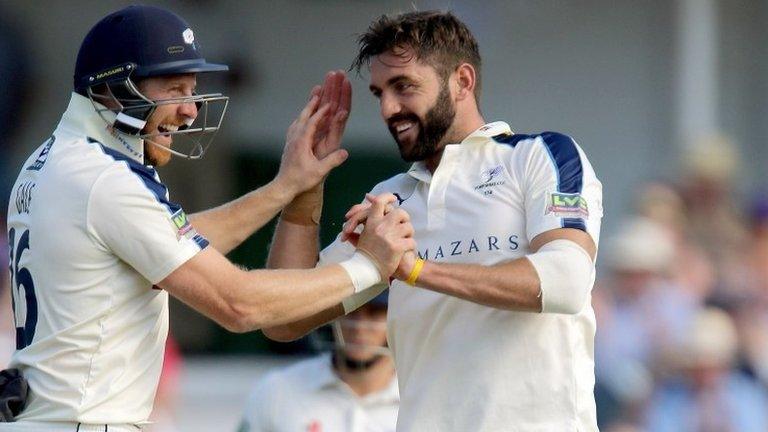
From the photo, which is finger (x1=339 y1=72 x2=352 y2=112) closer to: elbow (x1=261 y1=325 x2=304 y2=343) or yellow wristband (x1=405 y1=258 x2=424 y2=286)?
elbow (x1=261 y1=325 x2=304 y2=343)

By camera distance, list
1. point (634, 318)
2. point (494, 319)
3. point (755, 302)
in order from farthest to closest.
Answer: point (755, 302) < point (634, 318) < point (494, 319)

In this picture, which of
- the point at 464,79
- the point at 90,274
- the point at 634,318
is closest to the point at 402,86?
the point at 464,79

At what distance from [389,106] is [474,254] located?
520mm

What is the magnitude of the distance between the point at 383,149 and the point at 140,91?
6845 millimetres

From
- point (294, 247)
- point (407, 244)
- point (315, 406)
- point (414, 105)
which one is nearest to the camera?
point (407, 244)

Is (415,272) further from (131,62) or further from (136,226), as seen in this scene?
(131,62)

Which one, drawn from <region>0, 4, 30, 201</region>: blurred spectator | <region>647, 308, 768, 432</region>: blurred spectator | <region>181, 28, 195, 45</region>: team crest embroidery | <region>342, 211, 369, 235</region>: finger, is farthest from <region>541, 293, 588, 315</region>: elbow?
<region>0, 4, 30, 201</region>: blurred spectator

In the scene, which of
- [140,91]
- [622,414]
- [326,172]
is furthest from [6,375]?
[622,414]

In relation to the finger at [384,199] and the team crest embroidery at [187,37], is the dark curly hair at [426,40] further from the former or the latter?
the team crest embroidery at [187,37]

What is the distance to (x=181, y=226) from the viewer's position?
14.0 ft

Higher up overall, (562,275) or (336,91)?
(336,91)

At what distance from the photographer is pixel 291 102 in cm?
1123

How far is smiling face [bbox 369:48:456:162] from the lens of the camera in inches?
187

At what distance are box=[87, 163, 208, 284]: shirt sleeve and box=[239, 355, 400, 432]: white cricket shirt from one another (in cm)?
193
